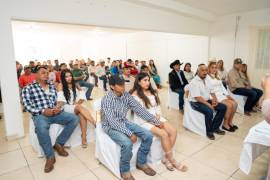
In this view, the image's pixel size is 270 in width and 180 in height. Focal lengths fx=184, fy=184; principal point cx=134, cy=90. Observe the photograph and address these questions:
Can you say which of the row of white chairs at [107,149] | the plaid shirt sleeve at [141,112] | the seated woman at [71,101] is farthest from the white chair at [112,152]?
the seated woman at [71,101]

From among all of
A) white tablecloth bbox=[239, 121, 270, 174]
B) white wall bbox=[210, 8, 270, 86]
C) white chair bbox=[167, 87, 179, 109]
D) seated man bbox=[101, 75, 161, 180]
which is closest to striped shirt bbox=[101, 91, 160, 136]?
seated man bbox=[101, 75, 161, 180]

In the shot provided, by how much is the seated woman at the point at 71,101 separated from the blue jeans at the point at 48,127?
0.12 meters

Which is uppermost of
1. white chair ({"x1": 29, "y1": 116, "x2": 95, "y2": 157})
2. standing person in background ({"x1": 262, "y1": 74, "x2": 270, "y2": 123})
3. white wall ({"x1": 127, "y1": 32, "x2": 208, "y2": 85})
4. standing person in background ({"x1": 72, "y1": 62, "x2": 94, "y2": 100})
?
white wall ({"x1": 127, "y1": 32, "x2": 208, "y2": 85})

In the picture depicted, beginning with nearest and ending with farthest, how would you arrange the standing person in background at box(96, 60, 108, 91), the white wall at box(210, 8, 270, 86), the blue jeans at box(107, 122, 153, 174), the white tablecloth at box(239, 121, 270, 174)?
1. the white tablecloth at box(239, 121, 270, 174)
2. the blue jeans at box(107, 122, 153, 174)
3. the white wall at box(210, 8, 270, 86)
4. the standing person in background at box(96, 60, 108, 91)

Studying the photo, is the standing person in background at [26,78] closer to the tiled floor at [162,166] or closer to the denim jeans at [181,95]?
the tiled floor at [162,166]

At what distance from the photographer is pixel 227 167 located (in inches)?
85.8

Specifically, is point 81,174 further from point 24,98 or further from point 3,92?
point 3,92

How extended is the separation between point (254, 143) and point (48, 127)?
223 cm

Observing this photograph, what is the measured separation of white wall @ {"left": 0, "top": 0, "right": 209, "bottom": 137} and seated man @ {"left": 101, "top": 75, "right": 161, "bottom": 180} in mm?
1629

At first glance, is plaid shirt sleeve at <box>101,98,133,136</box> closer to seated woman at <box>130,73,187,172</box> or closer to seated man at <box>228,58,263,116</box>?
seated woman at <box>130,73,187,172</box>

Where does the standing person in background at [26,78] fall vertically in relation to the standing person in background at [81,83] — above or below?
above

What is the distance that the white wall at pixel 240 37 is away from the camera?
5.02 metres

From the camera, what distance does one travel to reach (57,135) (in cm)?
252

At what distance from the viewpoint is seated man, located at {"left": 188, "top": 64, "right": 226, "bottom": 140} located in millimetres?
2938
